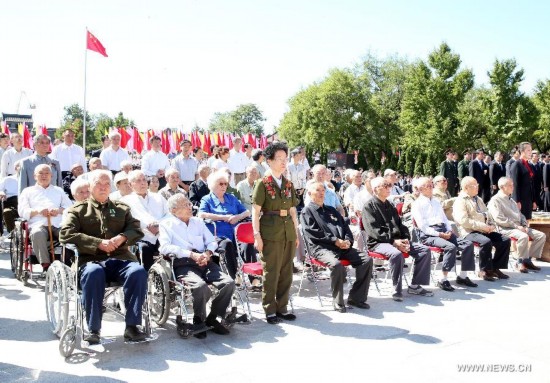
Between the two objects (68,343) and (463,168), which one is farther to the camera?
(463,168)

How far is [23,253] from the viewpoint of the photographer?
233 inches

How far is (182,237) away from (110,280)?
2.77 ft

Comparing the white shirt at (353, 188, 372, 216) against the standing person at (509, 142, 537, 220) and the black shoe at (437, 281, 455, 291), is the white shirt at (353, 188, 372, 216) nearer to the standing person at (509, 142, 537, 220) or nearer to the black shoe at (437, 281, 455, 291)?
the black shoe at (437, 281, 455, 291)

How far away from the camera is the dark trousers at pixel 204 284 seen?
4324 mm

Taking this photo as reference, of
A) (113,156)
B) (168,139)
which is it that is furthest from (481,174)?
(168,139)

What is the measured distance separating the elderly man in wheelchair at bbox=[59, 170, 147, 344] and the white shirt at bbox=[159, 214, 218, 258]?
1.00 feet

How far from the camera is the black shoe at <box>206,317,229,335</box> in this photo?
446cm

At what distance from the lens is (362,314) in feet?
17.1

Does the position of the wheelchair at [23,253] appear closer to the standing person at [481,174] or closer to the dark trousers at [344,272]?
the dark trousers at [344,272]

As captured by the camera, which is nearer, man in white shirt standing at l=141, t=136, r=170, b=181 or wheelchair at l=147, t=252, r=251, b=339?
wheelchair at l=147, t=252, r=251, b=339

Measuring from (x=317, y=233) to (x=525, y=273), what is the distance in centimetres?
370

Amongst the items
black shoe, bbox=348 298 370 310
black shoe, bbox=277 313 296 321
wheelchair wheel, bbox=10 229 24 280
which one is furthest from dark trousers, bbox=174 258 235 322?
wheelchair wheel, bbox=10 229 24 280

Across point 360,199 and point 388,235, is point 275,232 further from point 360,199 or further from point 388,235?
point 360,199

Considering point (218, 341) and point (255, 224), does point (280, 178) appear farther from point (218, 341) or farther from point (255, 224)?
point (218, 341)
